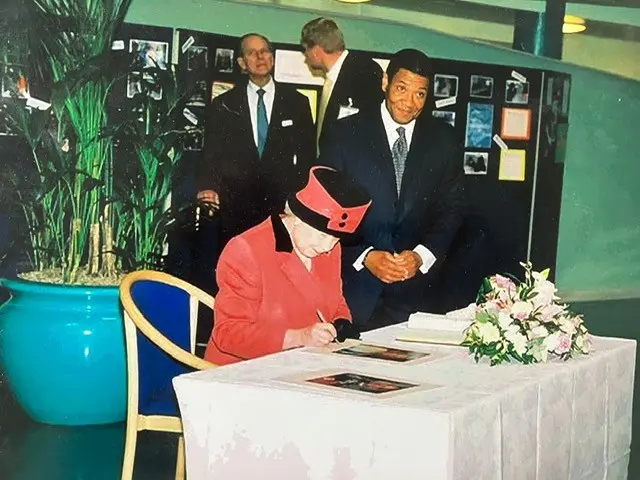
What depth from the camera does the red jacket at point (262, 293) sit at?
15.1 feet

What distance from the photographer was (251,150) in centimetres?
498

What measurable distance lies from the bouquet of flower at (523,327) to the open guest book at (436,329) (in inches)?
10.4

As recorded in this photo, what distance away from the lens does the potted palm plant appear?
478 cm

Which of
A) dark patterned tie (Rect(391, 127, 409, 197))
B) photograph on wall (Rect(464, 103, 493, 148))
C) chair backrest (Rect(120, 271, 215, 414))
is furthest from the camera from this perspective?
photograph on wall (Rect(464, 103, 493, 148))

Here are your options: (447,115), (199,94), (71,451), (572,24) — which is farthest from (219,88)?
(572,24)

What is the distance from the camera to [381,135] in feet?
17.1

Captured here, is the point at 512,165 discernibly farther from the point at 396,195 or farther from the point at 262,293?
the point at 262,293

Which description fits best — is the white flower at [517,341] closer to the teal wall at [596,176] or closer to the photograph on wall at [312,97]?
the photograph on wall at [312,97]

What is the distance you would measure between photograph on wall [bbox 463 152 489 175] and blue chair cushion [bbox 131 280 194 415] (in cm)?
171

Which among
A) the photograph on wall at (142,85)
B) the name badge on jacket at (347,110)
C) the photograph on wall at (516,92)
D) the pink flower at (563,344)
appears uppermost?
the photograph on wall at (516,92)

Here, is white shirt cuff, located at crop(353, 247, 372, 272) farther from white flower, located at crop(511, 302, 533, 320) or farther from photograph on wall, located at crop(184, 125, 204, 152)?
white flower, located at crop(511, 302, 533, 320)

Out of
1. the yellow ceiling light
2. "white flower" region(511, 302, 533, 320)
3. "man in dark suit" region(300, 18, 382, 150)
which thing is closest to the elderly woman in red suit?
"man in dark suit" region(300, 18, 382, 150)

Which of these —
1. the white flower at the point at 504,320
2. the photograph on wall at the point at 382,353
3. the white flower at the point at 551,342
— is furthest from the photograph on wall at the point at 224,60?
the white flower at the point at 551,342

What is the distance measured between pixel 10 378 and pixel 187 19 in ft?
5.50
